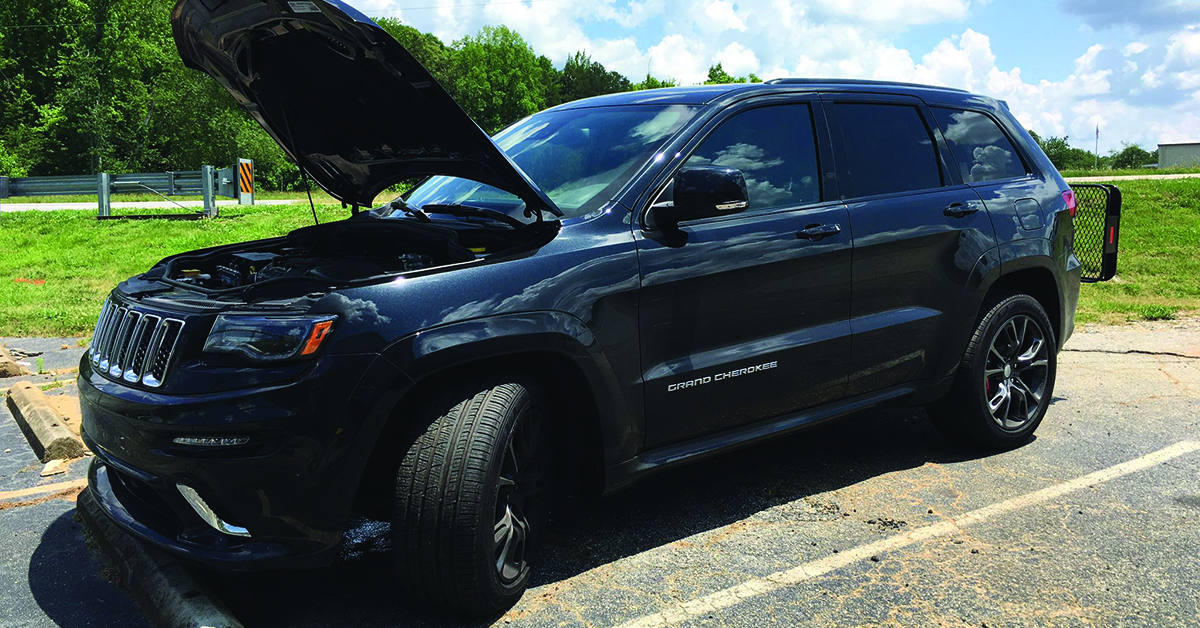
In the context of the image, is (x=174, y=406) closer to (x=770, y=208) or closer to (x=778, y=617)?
(x=778, y=617)

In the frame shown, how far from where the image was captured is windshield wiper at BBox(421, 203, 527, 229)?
3.66m

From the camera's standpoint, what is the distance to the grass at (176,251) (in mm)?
10055

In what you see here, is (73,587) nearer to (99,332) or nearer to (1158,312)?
(99,332)

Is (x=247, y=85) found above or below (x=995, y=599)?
above

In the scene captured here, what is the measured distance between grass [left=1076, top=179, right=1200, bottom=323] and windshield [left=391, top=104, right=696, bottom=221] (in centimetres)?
727

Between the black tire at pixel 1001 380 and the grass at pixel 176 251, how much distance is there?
5.00 metres

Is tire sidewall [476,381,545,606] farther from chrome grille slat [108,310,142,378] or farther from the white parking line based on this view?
chrome grille slat [108,310,142,378]

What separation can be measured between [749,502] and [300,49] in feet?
8.94

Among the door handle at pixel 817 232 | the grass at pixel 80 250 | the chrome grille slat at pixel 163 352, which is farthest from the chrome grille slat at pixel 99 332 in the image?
the grass at pixel 80 250

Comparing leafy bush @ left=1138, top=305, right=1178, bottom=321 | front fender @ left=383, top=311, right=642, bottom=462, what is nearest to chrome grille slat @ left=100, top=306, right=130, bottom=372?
front fender @ left=383, top=311, right=642, bottom=462

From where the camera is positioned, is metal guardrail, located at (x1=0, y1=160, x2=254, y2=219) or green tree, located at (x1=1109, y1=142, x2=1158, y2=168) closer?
metal guardrail, located at (x1=0, y1=160, x2=254, y2=219)

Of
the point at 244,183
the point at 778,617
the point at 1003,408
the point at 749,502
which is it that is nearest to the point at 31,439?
the point at 749,502

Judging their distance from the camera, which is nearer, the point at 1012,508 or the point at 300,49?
the point at 300,49

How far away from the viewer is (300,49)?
11.7 feet
